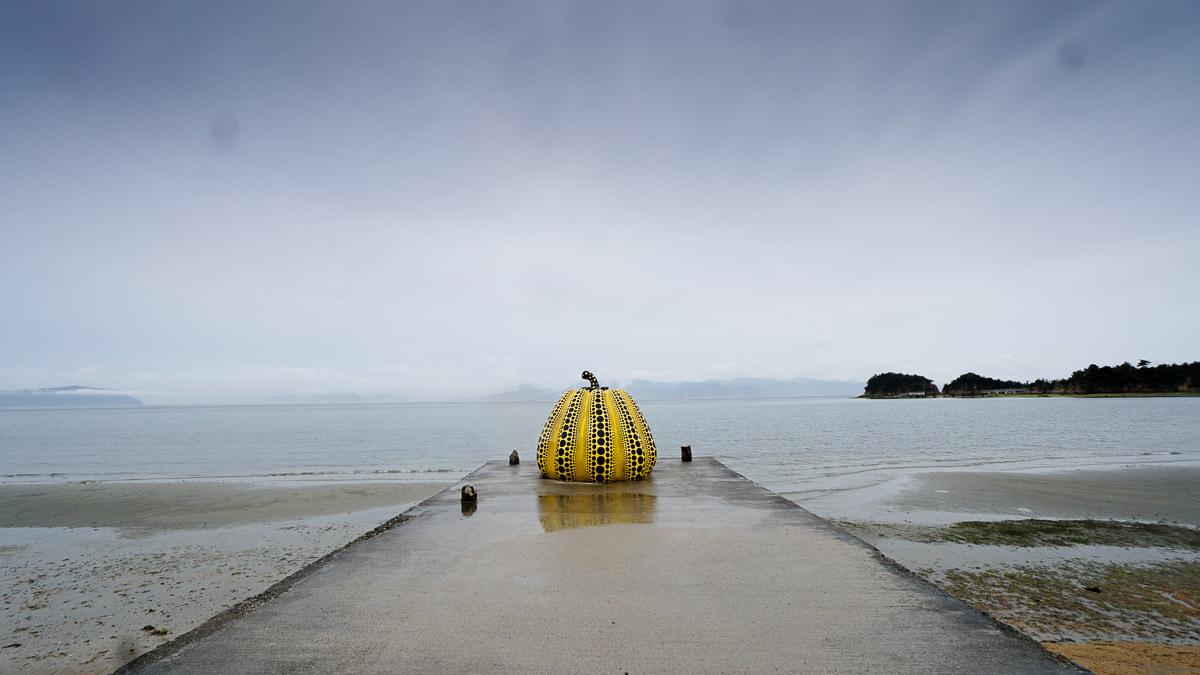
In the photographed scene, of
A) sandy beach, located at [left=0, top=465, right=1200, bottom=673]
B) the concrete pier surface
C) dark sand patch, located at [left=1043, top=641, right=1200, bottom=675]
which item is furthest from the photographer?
sandy beach, located at [left=0, top=465, right=1200, bottom=673]

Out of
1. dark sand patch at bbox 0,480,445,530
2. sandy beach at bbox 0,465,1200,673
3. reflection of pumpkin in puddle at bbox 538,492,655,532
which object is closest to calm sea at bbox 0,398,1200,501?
dark sand patch at bbox 0,480,445,530

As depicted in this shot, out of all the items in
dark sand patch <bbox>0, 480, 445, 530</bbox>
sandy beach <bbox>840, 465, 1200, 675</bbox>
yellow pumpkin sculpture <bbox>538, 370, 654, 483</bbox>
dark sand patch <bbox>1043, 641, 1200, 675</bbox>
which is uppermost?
yellow pumpkin sculpture <bbox>538, 370, 654, 483</bbox>

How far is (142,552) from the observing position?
8688mm

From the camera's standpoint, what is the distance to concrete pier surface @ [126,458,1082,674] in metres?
3.14

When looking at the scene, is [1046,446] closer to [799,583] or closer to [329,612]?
[799,583]

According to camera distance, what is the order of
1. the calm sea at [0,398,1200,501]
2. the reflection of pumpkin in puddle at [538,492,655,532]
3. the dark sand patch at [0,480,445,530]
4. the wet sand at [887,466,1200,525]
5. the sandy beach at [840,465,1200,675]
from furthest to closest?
the calm sea at [0,398,1200,501]
the dark sand patch at [0,480,445,530]
the wet sand at [887,466,1200,525]
the reflection of pumpkin in puddle at [538,492,655,532]
the sandy beach at [840,465,1200,675]

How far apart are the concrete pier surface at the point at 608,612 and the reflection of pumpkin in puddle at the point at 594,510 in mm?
343

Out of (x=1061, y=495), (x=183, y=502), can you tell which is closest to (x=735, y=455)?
(x=1061, y=495)

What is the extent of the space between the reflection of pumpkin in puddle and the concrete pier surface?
0.34 meters

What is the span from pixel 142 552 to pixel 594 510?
24.1ft

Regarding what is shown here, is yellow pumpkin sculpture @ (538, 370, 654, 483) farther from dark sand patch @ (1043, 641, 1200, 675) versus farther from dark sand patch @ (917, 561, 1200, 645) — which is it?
dark sand patch @ (1043, 641, 1200, 675)

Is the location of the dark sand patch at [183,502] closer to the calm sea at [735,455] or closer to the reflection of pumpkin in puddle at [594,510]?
the calm sea at [735,455]

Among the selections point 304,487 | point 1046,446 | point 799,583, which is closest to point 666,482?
point 799,583

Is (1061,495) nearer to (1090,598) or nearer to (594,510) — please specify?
(1090,598)
